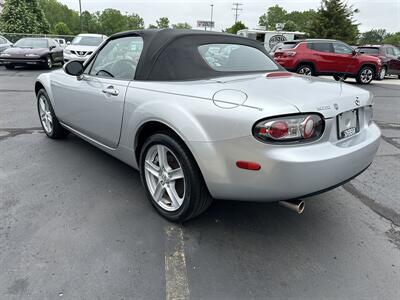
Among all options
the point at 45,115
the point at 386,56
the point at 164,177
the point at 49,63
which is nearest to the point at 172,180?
the point at 164,177

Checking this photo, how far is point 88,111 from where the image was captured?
3777 mm

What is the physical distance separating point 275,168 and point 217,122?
50cm

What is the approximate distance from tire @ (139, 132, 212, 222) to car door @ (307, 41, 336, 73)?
11.9 m

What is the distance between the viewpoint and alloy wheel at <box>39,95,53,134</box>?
4.99 metres

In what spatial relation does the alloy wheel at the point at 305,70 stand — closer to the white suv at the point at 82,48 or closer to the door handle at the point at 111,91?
the white suv at the point at 82,48

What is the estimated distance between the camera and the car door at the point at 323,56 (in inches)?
528

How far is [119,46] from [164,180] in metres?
1.62

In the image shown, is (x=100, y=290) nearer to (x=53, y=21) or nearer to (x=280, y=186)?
(x=280, y=186)

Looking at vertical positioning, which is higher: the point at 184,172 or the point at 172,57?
the point at 172,57

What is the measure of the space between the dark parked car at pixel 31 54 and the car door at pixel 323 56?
11.0 meters

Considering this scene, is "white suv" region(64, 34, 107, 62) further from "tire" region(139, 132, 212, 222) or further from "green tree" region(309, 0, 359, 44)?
"green tree" region(309, 0, 359, 44)

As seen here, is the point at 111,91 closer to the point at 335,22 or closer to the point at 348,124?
the point at 348,124

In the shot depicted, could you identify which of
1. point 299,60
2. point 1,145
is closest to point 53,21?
point 299,60

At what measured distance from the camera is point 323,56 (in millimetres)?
13453
